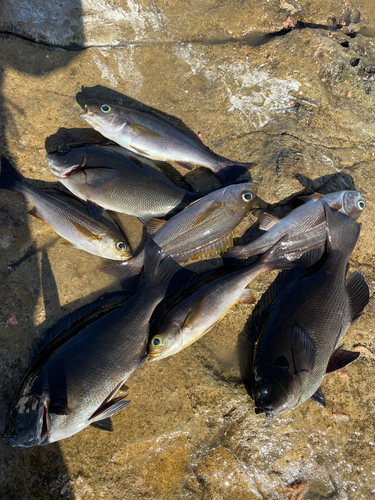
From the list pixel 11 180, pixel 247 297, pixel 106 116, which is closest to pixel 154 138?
pixel 106 116

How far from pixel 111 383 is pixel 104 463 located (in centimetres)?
89

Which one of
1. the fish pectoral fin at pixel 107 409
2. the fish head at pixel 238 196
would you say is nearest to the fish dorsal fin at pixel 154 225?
the fish head at pixel 238 196

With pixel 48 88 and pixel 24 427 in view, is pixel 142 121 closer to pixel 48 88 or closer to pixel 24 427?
pixel 48 88

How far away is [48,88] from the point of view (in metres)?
3.76

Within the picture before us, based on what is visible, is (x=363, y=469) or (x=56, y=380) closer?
(x=56, y=380)

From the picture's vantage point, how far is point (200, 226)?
327cm

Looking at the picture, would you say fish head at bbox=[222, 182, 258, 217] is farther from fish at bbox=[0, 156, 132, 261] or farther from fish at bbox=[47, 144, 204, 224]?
fish at bbox=[0, 156, 132, 261]

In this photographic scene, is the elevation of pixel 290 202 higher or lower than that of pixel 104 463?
higher

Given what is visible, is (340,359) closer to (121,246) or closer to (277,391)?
(277,391)

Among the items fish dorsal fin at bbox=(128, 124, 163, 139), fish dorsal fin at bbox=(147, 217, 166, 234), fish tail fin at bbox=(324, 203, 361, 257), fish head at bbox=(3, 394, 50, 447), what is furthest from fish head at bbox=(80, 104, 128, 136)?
fish head at bbox=(3, 394, 50, 447)

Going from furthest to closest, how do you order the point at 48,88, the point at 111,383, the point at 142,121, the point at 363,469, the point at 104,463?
1. the point at 48,88
2. the point at 142,121
3. the point at 363,469
4. the point at 104,463
5. the point at 111,383

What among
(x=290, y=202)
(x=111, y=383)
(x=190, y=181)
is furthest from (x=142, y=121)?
(x=111, y=383)

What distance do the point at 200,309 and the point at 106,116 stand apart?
228 cm

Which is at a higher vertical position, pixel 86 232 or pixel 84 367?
pixel 86 232
